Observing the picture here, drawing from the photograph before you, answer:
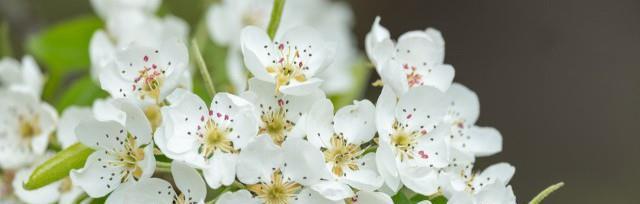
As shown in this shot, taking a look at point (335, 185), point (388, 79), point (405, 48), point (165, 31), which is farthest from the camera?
point (165, 31)

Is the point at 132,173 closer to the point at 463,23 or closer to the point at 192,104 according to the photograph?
the point at 192,104

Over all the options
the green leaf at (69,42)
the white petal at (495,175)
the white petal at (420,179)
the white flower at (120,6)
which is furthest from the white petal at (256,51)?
the green leaf at (69,42)

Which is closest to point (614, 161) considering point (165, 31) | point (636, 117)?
point (636, 117)

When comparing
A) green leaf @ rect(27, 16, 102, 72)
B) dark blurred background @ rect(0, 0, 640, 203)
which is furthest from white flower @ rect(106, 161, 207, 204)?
dark blurred background @ rect(0, 0, 640, 203)

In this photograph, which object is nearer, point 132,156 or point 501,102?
point 132,156

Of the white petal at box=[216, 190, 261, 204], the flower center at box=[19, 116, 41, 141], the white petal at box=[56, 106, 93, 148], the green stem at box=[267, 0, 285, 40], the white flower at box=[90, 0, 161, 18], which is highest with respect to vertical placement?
the green stem at box=[267, 0, 285, 40]

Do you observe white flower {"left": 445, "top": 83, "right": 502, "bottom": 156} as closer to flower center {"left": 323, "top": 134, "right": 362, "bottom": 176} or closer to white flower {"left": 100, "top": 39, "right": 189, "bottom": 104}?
flower center {"left": 323, "top": 134, "right": 362, "bottom": 176}

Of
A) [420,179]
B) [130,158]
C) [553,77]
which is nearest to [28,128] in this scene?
[130,158]

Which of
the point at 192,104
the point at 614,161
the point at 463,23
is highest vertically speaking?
the point at 192,104
